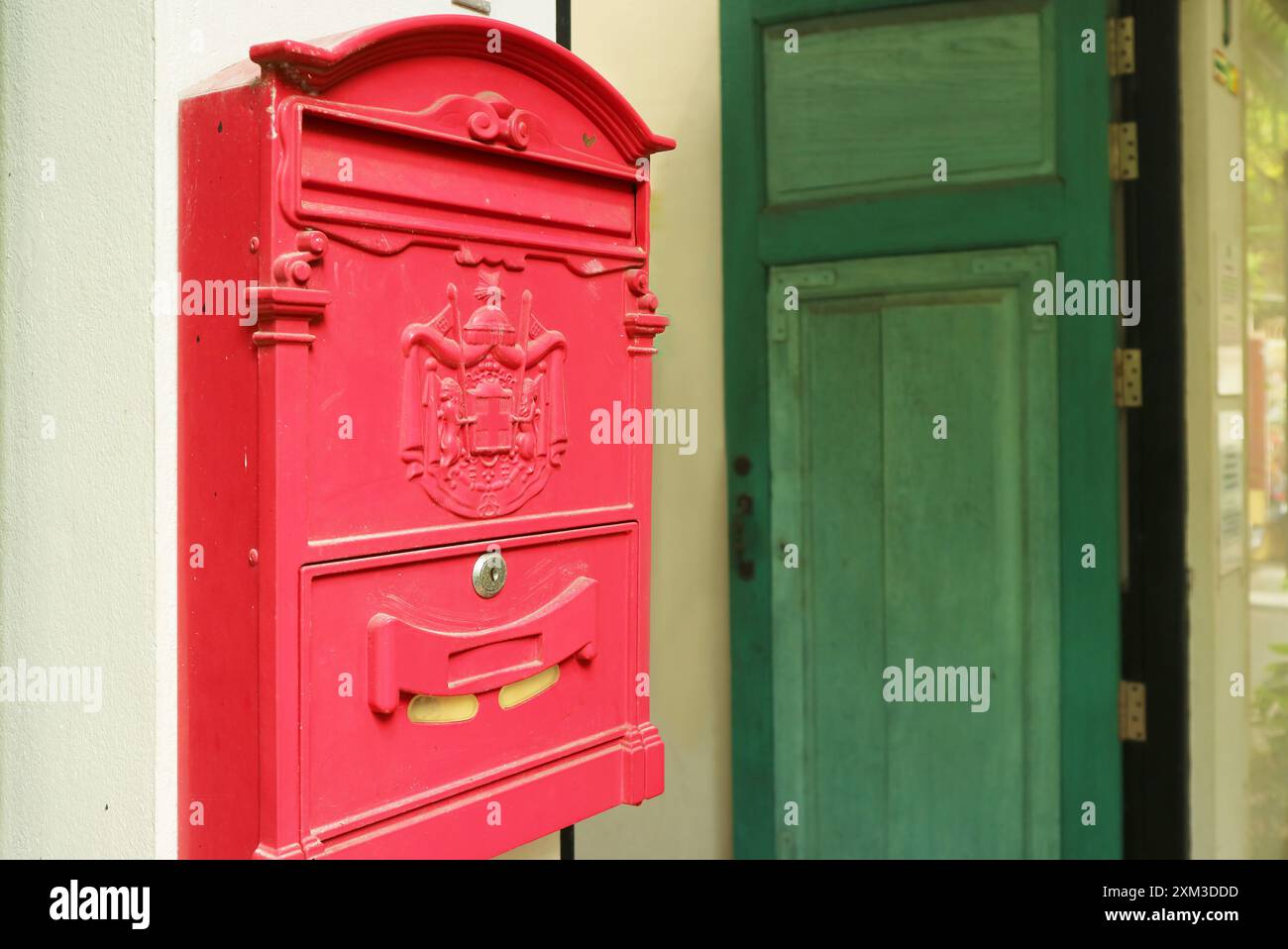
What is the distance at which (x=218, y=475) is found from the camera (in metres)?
1.25

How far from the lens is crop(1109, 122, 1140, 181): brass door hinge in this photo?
2.42 meters

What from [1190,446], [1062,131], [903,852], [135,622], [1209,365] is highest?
[1062,131]

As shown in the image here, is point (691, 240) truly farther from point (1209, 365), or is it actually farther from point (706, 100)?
point (1209, 365)

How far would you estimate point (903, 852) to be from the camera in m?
2.64

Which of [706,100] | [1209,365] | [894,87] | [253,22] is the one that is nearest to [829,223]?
[894,87]

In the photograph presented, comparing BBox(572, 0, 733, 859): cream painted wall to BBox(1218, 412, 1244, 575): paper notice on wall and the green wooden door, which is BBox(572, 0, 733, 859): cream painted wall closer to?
the green wooden door

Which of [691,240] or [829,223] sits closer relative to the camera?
[829,223]

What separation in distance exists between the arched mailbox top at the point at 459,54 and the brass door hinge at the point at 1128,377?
4.13 ft

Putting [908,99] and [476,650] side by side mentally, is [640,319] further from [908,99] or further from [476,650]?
[908,99]

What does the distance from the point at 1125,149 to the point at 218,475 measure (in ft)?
6.57

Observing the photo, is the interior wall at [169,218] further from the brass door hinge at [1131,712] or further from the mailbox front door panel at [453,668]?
the brass door hinge at [1131,712]

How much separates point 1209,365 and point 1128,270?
0.86 ft

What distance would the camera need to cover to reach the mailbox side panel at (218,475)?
1217 millimetres

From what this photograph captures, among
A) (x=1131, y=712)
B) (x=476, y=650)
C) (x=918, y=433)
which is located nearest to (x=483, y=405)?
(x=476, y=650)
